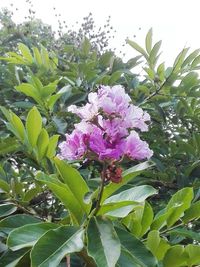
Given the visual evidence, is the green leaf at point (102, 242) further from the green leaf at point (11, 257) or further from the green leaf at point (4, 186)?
the green leaf at point (4, 186)

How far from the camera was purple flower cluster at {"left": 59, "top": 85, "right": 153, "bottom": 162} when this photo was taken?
2.68ft

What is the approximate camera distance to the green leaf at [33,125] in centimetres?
120

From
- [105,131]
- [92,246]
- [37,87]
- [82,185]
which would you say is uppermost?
[37,87]

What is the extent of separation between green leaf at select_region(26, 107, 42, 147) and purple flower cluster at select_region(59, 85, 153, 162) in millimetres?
331

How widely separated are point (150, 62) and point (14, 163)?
0.77 meters

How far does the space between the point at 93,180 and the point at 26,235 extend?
1.22 feet

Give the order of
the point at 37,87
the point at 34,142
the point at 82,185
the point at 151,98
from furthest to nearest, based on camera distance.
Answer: the point at 151,98 → the point at 37,87 → the point at 34,142 → the point at 82,185

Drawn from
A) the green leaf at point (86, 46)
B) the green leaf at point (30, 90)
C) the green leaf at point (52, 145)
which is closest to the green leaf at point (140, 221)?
the green leaf at point (52, 145)

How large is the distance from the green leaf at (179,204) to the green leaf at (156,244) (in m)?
0.08

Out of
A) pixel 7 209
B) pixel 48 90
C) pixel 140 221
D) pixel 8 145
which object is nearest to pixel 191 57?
pixel 48 90

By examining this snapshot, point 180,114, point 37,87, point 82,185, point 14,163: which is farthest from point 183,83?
point 82,185

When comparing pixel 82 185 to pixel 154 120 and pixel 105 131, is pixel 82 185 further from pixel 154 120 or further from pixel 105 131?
pixel 154 120

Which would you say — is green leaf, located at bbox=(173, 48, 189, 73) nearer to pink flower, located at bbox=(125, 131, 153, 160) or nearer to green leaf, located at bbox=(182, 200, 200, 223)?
green leaf, located at bbox=(182, 200, 200, 223)

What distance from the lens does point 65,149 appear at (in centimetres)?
88
